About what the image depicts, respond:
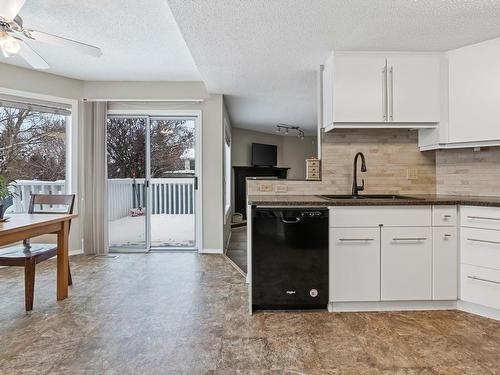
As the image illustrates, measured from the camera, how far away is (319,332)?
81.2 inches

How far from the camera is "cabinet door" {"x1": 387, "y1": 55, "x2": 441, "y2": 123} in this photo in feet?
8.54

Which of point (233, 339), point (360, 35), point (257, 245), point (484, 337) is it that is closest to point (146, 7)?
point (360, 35)

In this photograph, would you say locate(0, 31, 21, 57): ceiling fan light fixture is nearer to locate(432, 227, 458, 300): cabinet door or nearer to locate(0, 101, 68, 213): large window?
locate(0, 101, 68, 213): large window

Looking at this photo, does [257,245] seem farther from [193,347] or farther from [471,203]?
[471,203]

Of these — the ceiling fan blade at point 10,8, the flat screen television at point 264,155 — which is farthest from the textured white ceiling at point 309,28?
the flat screen television at point 264,155

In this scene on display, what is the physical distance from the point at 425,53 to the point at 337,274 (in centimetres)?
204

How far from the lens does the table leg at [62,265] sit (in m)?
2.60

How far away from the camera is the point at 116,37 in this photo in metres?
2.89

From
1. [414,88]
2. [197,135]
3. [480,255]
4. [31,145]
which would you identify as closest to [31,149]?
[31,145]

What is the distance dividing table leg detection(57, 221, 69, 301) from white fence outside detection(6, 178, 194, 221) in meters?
1.74

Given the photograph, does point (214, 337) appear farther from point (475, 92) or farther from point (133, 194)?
point (133, 194)

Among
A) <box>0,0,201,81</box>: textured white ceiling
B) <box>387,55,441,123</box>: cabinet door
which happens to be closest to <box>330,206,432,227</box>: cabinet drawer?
<box>387,55,441,123</box>: cabinet door

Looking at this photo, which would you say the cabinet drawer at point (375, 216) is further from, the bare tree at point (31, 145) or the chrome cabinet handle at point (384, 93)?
the bare tree at point (31, 145)

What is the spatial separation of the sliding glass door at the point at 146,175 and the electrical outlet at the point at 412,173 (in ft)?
8.75
